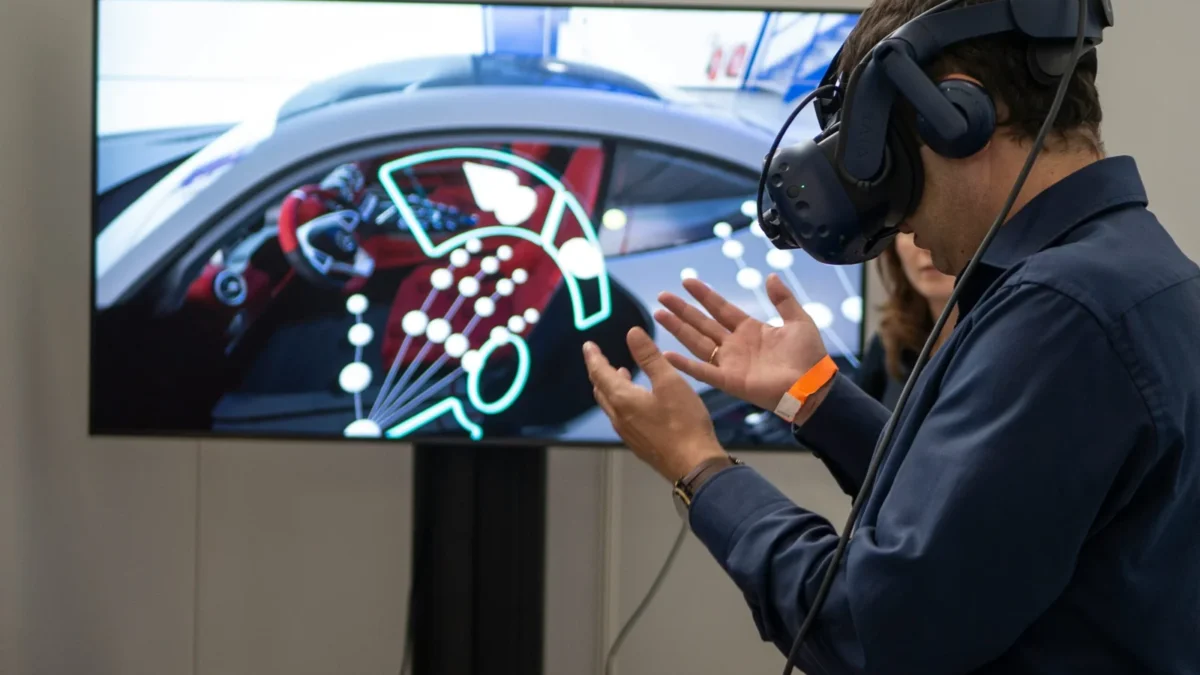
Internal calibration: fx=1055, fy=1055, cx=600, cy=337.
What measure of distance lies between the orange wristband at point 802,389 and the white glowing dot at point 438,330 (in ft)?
2.69

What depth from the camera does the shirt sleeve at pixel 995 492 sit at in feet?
2.36

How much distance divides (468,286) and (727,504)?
1.00 m

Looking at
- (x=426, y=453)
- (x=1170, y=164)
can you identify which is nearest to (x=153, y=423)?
(x=426, y=453)

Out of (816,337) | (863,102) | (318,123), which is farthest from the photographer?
(318,123)

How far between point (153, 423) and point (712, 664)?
1.26 meters

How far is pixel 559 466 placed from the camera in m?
2.25

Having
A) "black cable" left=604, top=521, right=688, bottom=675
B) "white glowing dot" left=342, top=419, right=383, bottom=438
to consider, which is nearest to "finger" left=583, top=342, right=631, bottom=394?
"white glowing dot" left=342, top=419, right=383, bottom=438

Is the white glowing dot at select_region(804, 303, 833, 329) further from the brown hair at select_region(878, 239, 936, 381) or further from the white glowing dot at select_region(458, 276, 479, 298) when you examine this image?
the white glowing dot at select_region(458, 276, 479, 298)

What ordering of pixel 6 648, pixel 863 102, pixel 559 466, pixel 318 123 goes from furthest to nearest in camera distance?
1. pixel 559 466
2. pixel 6 648
3. pixel 318 123
4. pixel 863 102

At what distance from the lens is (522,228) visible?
1842 mm

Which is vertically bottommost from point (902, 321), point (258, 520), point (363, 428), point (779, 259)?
point (258, 520)

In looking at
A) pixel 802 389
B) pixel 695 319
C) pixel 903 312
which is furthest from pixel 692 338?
pixel 903 312

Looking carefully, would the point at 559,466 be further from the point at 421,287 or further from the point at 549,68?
the point at 549,68

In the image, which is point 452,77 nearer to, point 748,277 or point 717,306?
point 748,277
